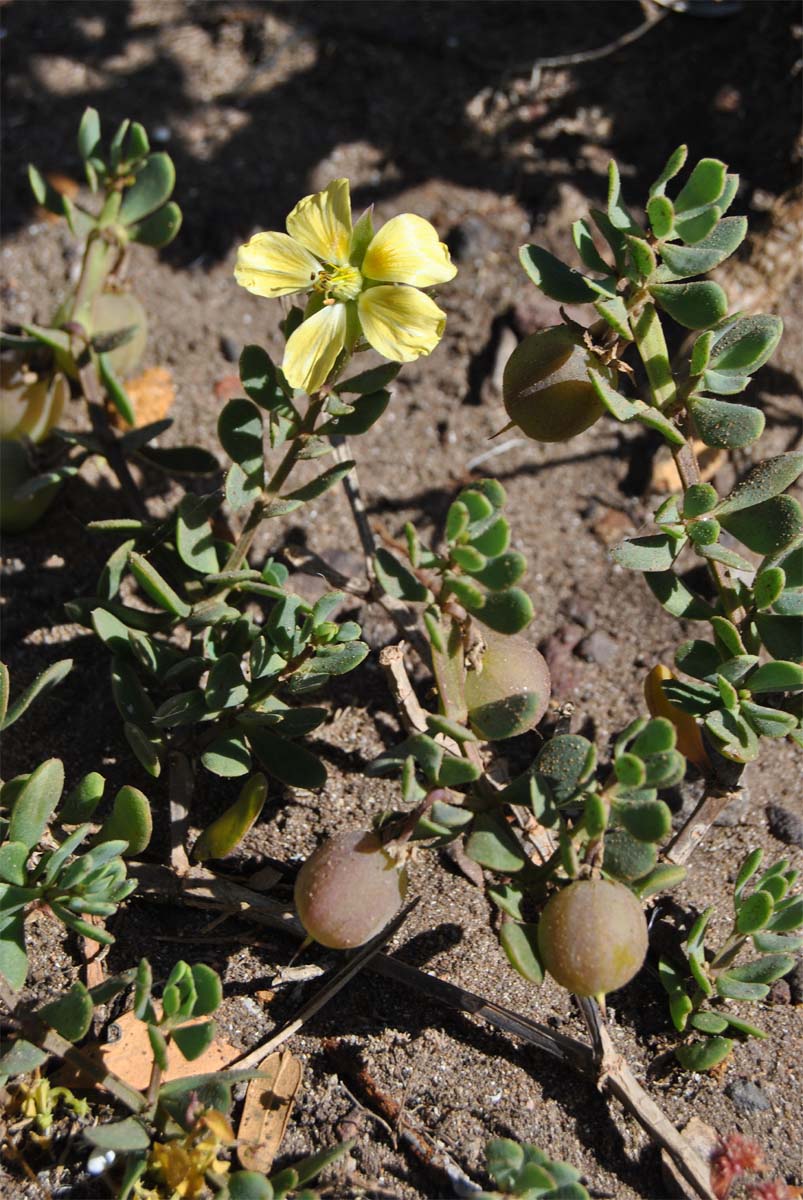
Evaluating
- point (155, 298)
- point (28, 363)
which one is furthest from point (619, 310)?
point (155, 298)

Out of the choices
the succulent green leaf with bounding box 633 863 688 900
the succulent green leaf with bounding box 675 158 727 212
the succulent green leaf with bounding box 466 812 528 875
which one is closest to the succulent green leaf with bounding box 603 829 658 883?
the succulent green leaf with bounding box 633 863 688 900

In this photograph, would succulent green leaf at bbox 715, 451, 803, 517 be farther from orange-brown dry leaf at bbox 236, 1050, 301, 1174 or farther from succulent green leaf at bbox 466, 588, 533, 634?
orange-brown dry leaf at bbox 236, 1050, 301, 1174

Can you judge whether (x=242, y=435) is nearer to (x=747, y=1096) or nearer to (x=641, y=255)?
(x=641, y=255)

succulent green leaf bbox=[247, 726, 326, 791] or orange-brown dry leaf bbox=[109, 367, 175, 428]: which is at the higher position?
succulent green leaf bbox=[247, 726, 326, 791]

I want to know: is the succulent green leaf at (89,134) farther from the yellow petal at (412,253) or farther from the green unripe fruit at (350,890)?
the green unripe fruit at (350,890)

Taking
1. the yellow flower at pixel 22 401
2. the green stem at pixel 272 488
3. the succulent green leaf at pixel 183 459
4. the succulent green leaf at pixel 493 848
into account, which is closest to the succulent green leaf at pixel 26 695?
the green stem at pixel 272 488

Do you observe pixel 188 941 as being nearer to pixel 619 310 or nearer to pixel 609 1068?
pixel 609 1068
